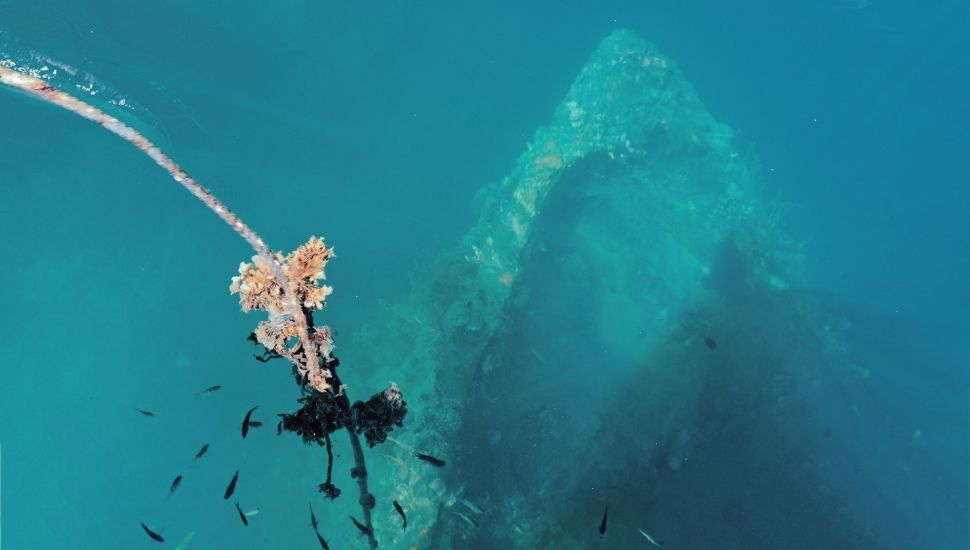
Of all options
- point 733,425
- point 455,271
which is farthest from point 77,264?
point 733,425

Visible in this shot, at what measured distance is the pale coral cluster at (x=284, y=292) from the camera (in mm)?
2486

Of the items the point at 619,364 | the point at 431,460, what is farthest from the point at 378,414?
the point at 619,364

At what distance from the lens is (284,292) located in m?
2.50

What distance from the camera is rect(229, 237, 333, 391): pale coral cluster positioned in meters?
2.49

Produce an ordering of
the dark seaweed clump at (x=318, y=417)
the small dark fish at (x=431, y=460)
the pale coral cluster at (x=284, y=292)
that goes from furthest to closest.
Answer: the small dark fish at (x=431, y=460), the dark seaweed clump at (x=318, y=417), the pale coral cluster at (x=284, y=292)

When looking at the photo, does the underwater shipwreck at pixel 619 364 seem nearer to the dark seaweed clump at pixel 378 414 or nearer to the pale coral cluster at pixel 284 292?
the dark seaweed clump at pixel 378 414

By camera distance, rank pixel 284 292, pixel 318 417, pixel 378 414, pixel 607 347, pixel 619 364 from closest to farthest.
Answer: pixel 284 292, pixel 318 417, pixel 378 414, pixel 619 364, pixel 607 347

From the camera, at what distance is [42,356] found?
47.3 feet

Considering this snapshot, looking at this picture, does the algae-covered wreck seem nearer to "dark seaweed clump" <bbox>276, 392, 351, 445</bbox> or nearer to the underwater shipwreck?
the underwater shipwreck

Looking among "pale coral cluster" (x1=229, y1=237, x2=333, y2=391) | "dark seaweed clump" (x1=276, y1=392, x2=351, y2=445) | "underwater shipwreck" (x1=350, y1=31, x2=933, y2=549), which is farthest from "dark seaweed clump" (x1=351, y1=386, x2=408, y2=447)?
"underwater shipwreck" (x1=350, y1=31, x2=933, y2=549)

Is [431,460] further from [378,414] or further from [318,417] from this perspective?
[318,417]

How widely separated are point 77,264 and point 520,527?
50.6ft

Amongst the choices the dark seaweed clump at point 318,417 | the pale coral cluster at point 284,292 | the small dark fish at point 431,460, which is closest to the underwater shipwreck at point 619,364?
the small dark fish at point 431,460

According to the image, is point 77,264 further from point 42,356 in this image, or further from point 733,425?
point 733,425
